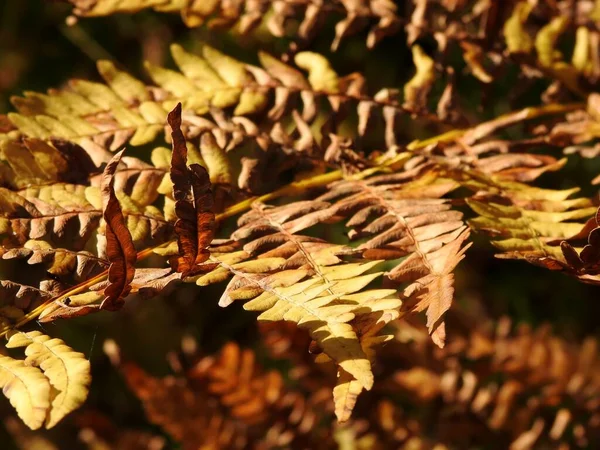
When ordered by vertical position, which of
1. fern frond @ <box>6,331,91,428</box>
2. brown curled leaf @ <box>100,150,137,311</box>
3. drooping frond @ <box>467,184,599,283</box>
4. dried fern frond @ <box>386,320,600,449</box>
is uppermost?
brown curled leaf @ <box>100,150,137,311</box>

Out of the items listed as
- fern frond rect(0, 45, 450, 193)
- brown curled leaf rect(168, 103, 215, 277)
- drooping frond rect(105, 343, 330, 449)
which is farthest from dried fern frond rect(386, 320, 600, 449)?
brown curled leaf rect(168, 103, 215, 277)

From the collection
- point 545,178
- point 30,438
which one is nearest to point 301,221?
point 545,178

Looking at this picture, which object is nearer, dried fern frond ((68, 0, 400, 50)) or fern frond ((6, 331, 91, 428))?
fern frond ((6, 331, 91, 428))

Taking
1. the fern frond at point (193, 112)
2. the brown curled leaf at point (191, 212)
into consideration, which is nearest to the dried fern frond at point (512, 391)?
the fern frond at point (193, 112)

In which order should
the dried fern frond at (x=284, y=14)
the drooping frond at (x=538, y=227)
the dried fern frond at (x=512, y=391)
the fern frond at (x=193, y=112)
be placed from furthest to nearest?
the dried fern frond at (x=512, y=391)
the dried fern frond at (x=284, y=14)
the fern frond at (x=193, y=112)
the drooping frond at (x=538, y=227)

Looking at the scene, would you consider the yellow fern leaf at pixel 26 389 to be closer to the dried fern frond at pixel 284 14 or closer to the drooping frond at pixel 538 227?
the drooping frond at pixel 538 227

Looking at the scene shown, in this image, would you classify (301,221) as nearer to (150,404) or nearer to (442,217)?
(442,217)

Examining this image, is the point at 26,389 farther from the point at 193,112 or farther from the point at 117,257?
the point at 193,112

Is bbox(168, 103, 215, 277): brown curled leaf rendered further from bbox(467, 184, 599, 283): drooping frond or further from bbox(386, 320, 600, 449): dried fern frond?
bbox(386, 320, 600, 449): dried fern frond
